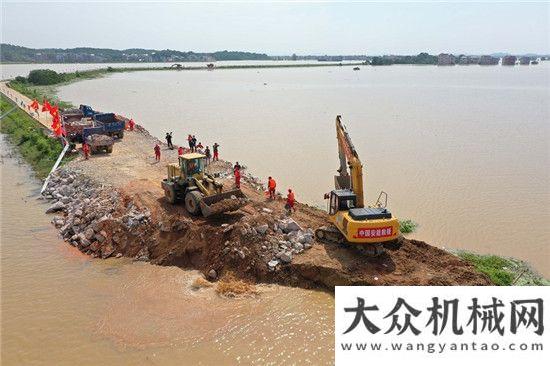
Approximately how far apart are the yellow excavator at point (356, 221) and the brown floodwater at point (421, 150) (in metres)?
4.26

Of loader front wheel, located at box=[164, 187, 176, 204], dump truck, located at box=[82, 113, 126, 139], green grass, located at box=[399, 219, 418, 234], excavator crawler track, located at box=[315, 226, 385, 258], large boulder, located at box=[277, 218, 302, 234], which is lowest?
green grass, located at box=[399, 219, 418, 234]

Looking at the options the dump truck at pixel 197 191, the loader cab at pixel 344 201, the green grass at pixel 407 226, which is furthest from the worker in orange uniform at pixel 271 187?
the green grass at pixel 407 226

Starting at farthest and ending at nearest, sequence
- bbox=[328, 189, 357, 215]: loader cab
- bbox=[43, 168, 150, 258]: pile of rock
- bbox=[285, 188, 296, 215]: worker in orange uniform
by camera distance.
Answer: bbox=[285, 188, 296, 215]: worker in orange uniform, bbox=[43, 168, 150, 258]: pile of rock, bbox=[328, 189, 357, 215]: loader cab

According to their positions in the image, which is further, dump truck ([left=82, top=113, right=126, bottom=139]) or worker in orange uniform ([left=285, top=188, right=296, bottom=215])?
dump truck ([left=82, top=113, right=126, bottom=139])

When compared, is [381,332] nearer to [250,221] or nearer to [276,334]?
[276,334]

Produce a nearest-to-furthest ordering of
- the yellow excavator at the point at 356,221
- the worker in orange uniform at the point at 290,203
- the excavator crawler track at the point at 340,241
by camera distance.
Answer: the yellow excavator at the point at 356,221 → the excavator crawler track at the point at 340,241 → the worker in orange uniform at the point at 290,203

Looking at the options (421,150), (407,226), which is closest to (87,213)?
(407,226)

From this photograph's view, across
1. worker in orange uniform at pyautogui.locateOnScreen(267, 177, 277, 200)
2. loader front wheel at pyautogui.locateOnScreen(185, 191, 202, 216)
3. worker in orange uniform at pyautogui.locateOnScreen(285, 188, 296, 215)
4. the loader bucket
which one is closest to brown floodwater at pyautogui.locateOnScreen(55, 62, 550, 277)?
worker in orange uniform at pyautogui.locateOnScreen(267, 177, 277, 200)

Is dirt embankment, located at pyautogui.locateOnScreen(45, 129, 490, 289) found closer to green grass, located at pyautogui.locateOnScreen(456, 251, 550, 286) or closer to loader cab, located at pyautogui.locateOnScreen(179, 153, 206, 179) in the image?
green grass, located at pyautogui.locateOnScreen(456, 251, 550, 286)

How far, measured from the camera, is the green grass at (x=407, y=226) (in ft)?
57.0

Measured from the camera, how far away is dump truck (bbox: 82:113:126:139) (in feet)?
92.7

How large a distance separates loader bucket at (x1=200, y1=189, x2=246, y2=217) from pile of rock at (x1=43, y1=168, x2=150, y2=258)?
93.4 inches

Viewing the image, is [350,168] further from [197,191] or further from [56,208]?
[56,208]

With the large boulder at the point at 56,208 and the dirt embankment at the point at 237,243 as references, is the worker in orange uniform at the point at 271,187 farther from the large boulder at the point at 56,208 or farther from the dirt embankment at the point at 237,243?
the large boulder at the point at 56,208
